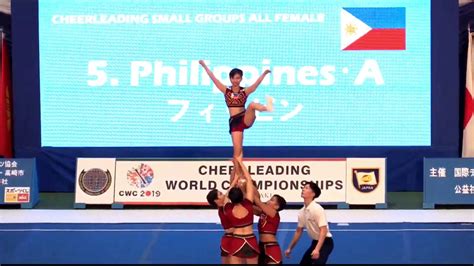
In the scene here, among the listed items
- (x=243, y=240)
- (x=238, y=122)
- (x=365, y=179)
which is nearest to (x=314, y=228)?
(x=243, y=240)

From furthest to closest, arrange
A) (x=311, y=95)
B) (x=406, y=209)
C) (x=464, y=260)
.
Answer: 1. (x=311, y=95)
2. (x=406, y=209)
3. (x=464, y=260)

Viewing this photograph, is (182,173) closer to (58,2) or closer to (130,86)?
(130,86)

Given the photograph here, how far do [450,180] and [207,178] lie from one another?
194 inches

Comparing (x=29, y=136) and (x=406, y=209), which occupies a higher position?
(x=29, y=136)

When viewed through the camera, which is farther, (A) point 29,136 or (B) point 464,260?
(A) point 29,136

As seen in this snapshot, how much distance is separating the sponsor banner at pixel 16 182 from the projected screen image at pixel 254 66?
2.02 m

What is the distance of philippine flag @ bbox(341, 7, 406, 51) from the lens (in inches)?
727

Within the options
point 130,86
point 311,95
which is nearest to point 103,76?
point 130,86

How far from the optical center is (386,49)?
1848 cm

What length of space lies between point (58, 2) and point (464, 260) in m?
11.3

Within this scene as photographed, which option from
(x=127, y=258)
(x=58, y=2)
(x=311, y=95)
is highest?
(x=58, y=2)

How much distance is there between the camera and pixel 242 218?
973 cm

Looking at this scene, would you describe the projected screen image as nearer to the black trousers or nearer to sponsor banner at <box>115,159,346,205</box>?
sponsor banner at <box>115,159,346,205</box>

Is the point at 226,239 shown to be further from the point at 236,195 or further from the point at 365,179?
the point at 365,179
